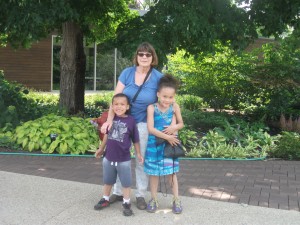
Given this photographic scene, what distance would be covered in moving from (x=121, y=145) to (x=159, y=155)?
390mm

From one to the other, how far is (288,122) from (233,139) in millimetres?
1958

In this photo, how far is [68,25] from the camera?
10352 mm

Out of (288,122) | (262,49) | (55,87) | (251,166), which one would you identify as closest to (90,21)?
(262,49)

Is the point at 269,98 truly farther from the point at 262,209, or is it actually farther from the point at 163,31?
the point at 262,209

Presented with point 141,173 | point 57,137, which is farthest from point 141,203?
point 57,137

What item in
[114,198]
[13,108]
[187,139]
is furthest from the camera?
[13,108]

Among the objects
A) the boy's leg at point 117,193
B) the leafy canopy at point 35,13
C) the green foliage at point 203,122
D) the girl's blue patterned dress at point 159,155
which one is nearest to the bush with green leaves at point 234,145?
the green foliage at point 203,122

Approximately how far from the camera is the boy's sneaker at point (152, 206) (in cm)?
450

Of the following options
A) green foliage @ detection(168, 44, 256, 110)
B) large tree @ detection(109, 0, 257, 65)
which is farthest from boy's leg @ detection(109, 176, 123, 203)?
green foliage @ detection(168, 44, 256, 110)

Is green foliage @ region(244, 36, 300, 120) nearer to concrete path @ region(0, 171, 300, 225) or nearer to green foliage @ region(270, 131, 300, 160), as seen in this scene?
green foliage @ region(270, 131, 300, 160)

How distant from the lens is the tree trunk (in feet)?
34.0

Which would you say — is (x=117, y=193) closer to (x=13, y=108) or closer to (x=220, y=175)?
(x=220, y=175)

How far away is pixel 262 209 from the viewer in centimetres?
462

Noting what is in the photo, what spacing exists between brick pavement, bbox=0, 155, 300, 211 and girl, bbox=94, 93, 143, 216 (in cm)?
85
